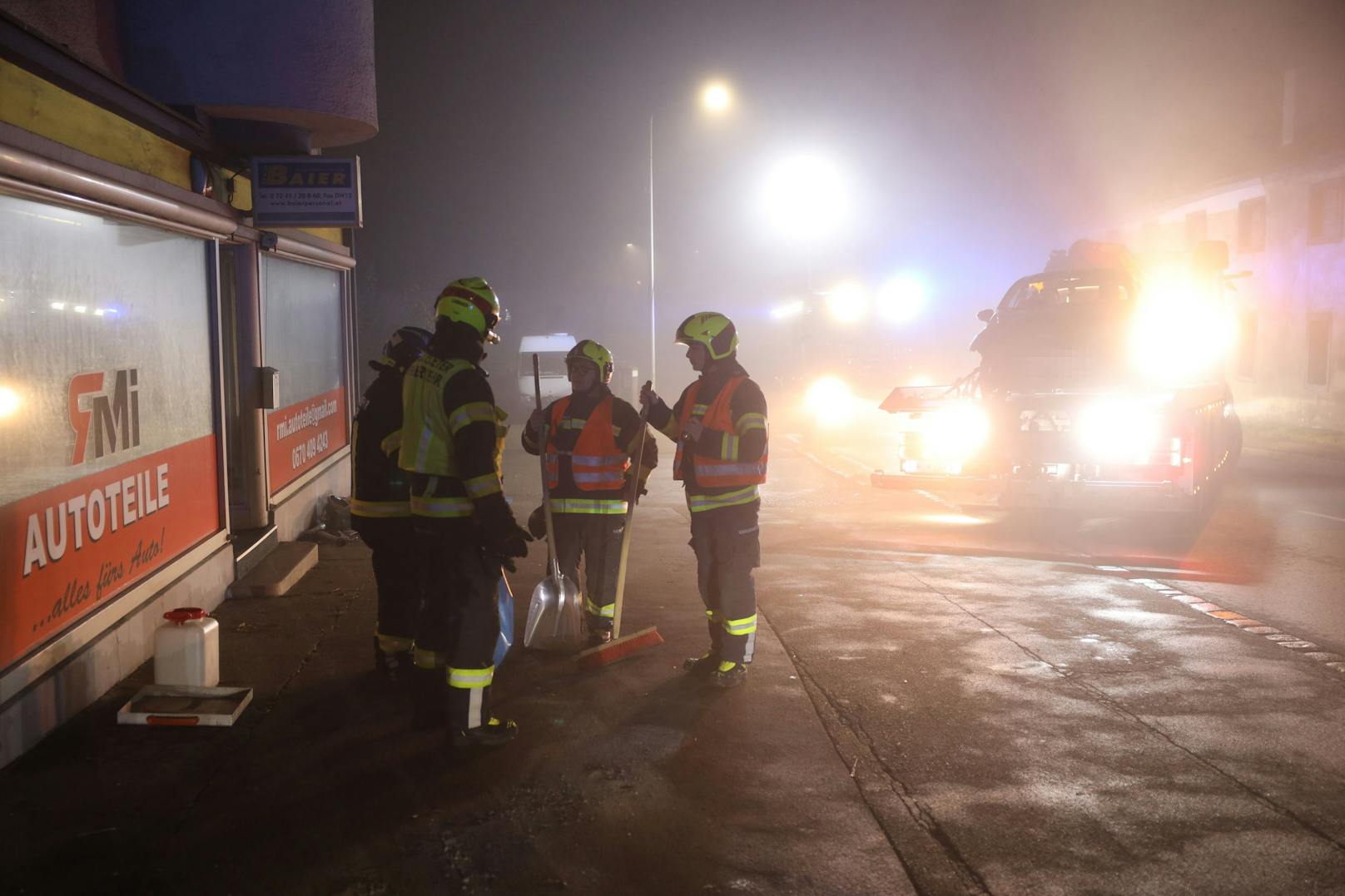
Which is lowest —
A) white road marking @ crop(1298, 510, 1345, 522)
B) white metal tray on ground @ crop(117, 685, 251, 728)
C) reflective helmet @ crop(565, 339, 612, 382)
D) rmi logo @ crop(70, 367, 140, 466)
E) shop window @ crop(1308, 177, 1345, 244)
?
white road marking @ crop(1298, 510, 1345, 522)

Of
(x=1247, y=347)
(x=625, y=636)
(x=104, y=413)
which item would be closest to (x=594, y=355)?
(x=625, y=636)

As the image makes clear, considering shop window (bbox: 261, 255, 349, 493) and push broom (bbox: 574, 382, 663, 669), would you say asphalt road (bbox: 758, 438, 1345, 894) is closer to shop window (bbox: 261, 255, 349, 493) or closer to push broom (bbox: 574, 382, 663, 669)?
push broom (bbox: 574, 382, 663, 669)

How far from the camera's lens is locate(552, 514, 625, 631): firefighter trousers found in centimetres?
654

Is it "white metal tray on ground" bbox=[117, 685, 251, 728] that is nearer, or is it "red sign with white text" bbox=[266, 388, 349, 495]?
"white metal tray on ground" bbox=[117, 685, 251, 728]

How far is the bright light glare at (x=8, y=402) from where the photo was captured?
4902 mm

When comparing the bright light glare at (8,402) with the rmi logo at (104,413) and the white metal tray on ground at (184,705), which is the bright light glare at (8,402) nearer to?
the rmi logo at (104,413)

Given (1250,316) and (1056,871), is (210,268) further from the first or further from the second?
(1250,316)

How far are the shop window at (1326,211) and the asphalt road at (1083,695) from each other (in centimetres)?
2580

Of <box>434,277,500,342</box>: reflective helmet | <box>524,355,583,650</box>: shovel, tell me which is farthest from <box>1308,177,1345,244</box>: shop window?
<box>434,277,500,342</box>: reflective helmet

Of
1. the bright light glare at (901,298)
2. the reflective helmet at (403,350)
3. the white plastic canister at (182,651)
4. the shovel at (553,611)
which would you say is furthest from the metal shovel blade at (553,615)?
the bright light glare at (901,298)

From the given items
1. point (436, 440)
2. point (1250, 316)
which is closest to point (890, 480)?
point (436, 440)

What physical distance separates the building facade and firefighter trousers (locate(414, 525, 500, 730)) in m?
1.82

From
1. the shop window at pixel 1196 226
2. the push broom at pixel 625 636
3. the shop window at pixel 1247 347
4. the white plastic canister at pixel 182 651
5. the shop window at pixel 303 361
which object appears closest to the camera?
the white plastic canister at pixel 182 651

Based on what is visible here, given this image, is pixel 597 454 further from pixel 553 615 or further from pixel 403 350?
pixel 403 350
